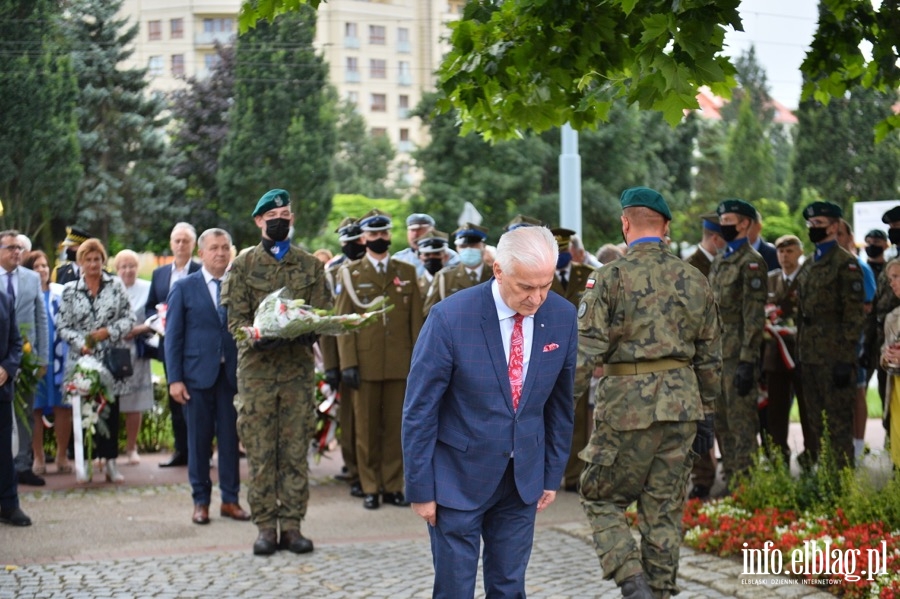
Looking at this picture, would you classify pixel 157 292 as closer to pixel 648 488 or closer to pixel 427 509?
pixel 648 488

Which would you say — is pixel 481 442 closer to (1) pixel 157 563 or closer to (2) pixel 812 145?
(1) pixel 157 563

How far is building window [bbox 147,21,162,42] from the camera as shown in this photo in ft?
138

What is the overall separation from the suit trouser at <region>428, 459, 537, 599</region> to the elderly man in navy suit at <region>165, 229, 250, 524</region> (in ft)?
15.6

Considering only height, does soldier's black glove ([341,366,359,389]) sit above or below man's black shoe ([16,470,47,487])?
above

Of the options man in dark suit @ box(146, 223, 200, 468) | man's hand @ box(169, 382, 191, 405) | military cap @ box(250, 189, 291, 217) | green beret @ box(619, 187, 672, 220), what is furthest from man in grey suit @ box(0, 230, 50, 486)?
green beret @ box(619, 187, 672, 220)

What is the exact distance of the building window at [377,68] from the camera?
301 feet

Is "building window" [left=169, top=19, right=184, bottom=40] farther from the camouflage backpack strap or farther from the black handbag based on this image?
the camouflage backpack strap

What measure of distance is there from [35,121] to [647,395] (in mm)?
18270

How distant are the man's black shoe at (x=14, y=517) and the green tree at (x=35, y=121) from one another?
10.3m

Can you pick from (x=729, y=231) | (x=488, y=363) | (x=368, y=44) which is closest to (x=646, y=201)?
(x=488, y=363)

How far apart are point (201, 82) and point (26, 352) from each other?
3805 centimetres

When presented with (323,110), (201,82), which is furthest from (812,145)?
(201,82)

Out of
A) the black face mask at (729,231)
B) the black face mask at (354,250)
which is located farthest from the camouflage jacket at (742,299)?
the black face mask at (354,250)

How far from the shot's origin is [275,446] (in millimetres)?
9148
